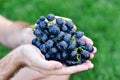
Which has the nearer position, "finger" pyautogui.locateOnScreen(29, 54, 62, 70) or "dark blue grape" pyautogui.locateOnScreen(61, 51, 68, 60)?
"finger" pyautogui.locateOnScreen(29, 54, 62, 70)

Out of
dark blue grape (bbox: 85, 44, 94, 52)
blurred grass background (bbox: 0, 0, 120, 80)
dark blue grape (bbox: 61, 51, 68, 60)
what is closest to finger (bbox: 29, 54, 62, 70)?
dark blue grape (bbox: 61, 51, 68, 60)

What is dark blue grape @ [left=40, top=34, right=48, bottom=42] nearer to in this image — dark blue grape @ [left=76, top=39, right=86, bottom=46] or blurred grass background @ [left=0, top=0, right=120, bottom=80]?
dark blue grape @ [left=76, top=39, right=86, bottom=46]

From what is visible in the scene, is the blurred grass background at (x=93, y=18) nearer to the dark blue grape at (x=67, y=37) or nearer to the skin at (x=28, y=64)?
the skin at (x=28, y=64)

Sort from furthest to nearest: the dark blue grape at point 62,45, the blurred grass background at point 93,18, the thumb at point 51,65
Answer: the blurred grass background at point 93,18
the dark blue grape at point 62,45
the thumb at point 51,65

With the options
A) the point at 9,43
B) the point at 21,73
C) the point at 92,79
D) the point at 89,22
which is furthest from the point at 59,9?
the point at 21,73

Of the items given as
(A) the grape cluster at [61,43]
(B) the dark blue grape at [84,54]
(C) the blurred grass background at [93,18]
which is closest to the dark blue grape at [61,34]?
(A) the grape cluster at [61,43]

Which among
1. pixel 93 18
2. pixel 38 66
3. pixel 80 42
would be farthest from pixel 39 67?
pixel 93 18

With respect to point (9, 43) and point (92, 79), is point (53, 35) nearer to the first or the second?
point (9, 43)

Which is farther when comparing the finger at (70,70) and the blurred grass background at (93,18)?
the blurred grass background at (93,18)
